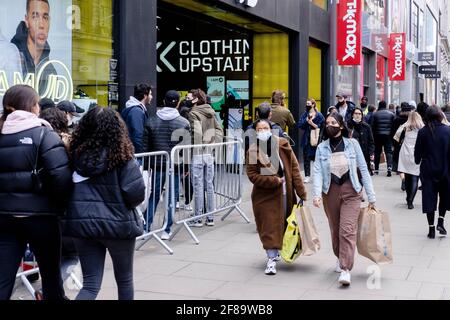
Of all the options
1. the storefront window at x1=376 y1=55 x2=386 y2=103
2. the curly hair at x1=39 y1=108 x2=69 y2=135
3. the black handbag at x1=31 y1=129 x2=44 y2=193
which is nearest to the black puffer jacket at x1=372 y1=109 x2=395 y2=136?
the curly hair at x1=39 y1=108 x2=69 y2=135

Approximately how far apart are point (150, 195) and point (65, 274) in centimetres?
247

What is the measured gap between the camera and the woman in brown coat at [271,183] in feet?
22.6

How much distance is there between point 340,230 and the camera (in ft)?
21.8

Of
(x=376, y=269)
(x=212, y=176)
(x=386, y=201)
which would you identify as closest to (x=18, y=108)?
(x=376, y=269)

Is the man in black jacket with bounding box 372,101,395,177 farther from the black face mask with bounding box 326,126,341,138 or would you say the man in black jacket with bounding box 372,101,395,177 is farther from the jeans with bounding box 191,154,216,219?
the black face mask with bounding box 326,126,341,138

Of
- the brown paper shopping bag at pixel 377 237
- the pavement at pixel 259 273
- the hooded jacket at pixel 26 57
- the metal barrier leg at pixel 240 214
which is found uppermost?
the hooded jacket at pixel 26 57

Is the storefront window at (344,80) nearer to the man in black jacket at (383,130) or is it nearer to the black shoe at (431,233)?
the man in black jacket at (383,130)

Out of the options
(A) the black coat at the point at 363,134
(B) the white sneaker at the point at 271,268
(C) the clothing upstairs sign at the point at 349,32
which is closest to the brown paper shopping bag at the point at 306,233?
(B) the white sneaker at the point at 271,268

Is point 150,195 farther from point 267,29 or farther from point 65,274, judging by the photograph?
point 267,29

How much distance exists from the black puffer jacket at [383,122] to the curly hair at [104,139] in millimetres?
12982

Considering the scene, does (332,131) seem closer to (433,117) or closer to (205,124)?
(433,117)

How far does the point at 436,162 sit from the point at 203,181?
326 centimetres

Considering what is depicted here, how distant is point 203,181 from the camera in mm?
9406

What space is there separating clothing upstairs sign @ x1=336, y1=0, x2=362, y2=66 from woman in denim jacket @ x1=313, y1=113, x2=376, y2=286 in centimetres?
1501
